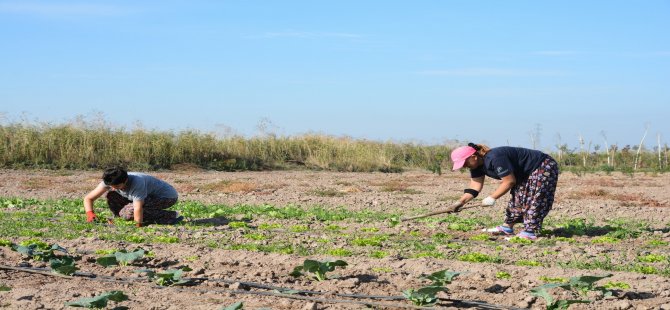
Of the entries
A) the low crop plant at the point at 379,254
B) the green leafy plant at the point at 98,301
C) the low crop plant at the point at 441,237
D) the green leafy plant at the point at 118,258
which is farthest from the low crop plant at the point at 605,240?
the green leafy plant at the point at 98,301

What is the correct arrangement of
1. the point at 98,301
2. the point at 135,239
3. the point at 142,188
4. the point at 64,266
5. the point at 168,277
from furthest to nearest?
the point at 142,188 → the point at 135,239 → the point at 64,266 → the point at 168,277 → the point at 98,301

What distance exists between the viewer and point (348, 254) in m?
8.52

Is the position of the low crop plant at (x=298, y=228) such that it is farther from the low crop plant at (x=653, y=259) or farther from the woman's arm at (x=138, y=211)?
the low crop plant at (x=653, y=259)

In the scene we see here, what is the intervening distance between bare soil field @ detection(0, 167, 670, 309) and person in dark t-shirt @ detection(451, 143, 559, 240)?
36cm

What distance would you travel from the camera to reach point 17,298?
20.5ft

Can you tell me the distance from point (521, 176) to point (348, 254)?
240 centimetres

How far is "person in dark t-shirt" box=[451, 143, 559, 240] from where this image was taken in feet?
30.6

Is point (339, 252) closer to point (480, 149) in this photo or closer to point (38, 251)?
point (480, 149)

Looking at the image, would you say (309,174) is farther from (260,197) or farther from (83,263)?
(83,263)

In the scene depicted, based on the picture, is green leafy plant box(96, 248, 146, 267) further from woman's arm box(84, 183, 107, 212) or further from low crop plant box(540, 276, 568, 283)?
low crop plant box(540, 276, 568, 283)

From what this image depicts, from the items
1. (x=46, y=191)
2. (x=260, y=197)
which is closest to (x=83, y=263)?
(x=260, y=197)

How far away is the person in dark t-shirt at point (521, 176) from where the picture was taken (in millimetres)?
9336

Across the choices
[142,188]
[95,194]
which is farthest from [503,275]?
[95,194]

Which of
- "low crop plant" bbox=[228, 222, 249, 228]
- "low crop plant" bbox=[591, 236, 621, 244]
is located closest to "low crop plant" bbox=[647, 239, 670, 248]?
"low crop plant" bbox=[591, 236, 621, 244]
